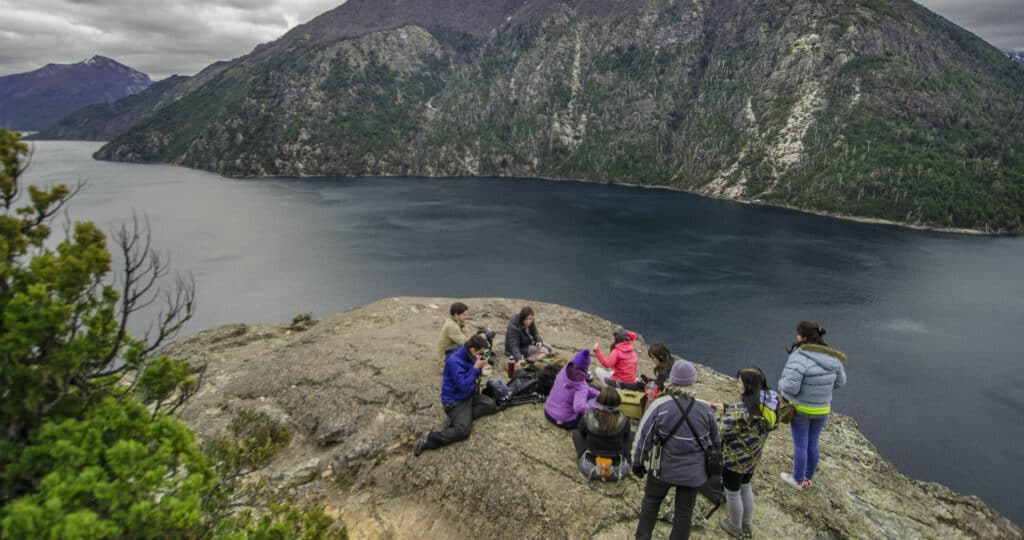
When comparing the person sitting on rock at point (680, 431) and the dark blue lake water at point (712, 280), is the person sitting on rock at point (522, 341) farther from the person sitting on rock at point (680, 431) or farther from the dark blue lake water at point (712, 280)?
the dark blue lake water at point (712, 280)

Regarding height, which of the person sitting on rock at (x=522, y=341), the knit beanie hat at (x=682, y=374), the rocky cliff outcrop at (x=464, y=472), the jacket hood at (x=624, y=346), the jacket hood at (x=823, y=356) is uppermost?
the knit beanie hat at (x=682, y=374)

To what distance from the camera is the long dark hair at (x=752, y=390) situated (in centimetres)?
727

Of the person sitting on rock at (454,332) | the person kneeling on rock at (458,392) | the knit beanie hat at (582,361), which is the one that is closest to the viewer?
Answer: the person kneeling on rock at (458,392)

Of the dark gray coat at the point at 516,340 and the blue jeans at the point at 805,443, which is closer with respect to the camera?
the blue jeans at the point at 805,443

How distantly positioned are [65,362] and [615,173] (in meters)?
169

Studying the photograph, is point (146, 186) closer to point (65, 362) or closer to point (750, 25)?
point (65, 362)

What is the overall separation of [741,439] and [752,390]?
73 cm

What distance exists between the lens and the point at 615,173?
544 ft

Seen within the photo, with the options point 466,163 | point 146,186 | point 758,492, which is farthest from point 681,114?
point 758,492

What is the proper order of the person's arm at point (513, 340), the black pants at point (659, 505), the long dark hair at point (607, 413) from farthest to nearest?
the person's arm at point (513, 340), the long dark hair at point (607, 413), the black pants at point (659, 505)

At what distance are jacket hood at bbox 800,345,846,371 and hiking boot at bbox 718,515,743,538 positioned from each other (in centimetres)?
291

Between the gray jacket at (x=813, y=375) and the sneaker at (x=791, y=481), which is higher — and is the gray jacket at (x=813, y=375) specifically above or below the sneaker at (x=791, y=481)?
above

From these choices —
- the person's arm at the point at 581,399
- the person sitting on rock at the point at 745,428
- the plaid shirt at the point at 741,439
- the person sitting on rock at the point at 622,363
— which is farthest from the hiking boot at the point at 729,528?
the person sitting on rock at the point at 622,363

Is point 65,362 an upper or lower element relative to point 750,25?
lower
